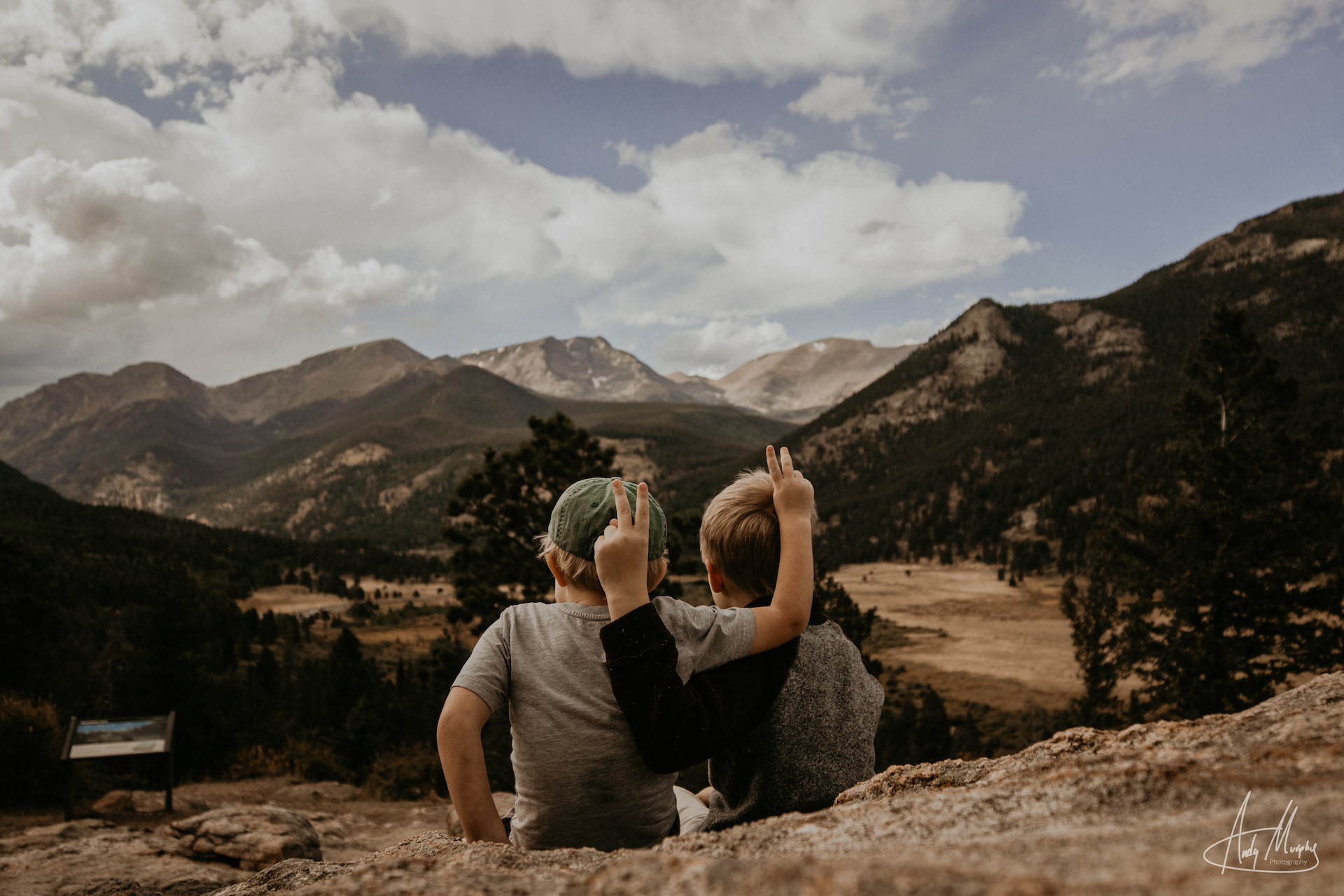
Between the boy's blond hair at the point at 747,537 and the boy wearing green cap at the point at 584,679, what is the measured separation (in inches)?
5.9

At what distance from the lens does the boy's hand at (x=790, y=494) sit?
2221mm

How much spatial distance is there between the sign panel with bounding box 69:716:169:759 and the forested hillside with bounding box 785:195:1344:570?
74661mm

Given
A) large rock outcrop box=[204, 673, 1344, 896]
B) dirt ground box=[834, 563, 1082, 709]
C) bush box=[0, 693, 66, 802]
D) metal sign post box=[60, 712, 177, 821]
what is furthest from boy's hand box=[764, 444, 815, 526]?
dirt ground box=[834, 563, 1082, 709]

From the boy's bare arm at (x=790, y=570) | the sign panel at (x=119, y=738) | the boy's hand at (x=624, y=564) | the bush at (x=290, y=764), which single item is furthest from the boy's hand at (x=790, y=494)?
the bush at (x=290, y=764)

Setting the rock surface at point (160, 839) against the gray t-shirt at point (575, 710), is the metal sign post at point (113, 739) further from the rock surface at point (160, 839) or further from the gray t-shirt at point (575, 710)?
the gray t-shirt at point (575, 710)

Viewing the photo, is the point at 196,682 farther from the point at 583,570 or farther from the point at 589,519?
the point at 589,519

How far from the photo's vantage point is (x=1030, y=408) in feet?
368

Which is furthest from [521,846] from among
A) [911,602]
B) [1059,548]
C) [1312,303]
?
[1312,303]

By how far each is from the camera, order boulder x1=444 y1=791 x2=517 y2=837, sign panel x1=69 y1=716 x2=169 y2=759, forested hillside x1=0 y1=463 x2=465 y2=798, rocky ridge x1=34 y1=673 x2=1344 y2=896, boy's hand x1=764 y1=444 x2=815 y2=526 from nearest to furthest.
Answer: rocky ridge x1=34 y1=673 x2=1344 y2=896
boy's hand x1=764 y1=444 x2=815 y2=526
boulder x1=444 y1=791 x2=517 y2=837
sign panel x1=69 y1=716 x2=169 y2=759
forested hillside x1=0 y1=463 x2=465 y2=798

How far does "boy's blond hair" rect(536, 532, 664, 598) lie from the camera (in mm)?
2094

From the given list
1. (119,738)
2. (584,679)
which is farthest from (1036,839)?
(119,738)

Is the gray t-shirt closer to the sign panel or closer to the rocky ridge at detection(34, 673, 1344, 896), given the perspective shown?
the rocky ridge at detection(34, 673, 1344, 896)

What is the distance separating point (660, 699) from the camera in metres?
1.77

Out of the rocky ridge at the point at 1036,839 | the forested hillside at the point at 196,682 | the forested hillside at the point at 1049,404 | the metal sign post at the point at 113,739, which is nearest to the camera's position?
the rocky ridge at the point at 1036,839
